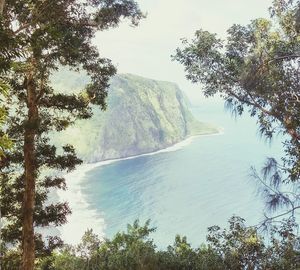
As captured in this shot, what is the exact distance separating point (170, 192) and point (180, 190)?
3.28m

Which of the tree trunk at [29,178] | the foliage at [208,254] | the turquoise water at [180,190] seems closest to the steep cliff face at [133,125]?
the turquoise water at [180,190]

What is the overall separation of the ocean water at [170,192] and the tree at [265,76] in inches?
2390

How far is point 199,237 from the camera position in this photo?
72.5m

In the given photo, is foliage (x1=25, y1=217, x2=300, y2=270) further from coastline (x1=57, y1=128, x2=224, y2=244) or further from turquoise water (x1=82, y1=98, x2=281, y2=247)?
turquoise water (x1=82, y1=98, x2=281, y2=247)

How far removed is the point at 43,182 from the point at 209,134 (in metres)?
177

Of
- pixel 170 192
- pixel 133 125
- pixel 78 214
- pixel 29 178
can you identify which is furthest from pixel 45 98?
pixel 133 125

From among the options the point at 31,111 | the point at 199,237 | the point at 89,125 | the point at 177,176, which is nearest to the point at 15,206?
the point at 31,111

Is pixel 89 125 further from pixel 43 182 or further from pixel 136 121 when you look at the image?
pixel 43 182

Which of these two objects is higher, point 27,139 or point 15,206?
point 27,139

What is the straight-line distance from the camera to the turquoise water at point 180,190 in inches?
3216

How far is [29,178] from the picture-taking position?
35.2 feet

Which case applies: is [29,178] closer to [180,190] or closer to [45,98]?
[45,98]

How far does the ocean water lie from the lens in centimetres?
8164

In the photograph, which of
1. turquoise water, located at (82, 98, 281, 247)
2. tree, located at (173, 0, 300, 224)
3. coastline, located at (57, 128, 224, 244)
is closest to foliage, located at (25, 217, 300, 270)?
tree, located at (173, 0, 300, 224)
